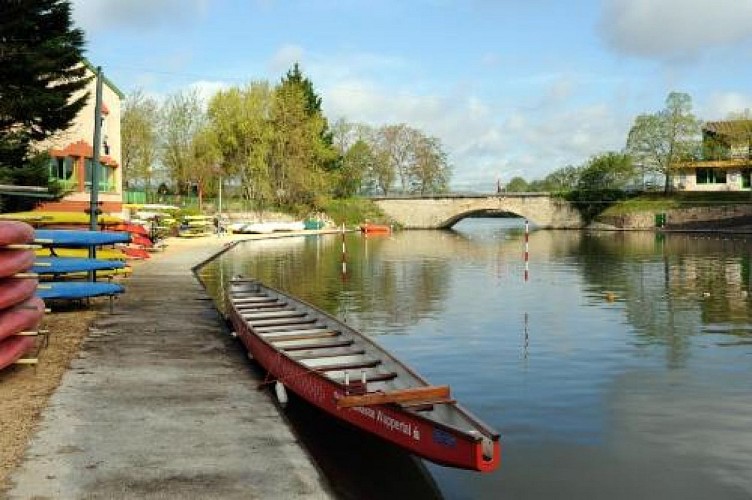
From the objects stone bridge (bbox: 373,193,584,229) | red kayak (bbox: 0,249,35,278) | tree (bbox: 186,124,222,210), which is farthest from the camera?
stone bridge (bbox: 373,193,584,229)

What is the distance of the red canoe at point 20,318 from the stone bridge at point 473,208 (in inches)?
3525

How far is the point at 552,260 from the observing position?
46.7 meters

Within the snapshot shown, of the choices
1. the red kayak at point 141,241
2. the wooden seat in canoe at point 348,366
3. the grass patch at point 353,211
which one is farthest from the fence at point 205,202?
the wooden seat in canoe at point 348,366

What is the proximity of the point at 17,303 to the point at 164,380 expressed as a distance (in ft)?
9.44

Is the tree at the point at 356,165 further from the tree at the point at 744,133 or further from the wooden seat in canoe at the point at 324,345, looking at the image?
the wooden seat in canoe at the point at 324,345

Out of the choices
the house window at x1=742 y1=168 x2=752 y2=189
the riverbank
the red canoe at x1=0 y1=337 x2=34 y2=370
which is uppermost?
the house window at x1=742 y1=168 x2=752 y2=189

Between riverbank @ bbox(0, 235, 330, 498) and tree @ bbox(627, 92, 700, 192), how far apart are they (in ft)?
282

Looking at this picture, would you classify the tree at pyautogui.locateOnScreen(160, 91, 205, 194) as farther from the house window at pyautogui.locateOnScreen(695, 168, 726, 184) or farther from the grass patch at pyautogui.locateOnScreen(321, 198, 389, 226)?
the house window at pyautogui.locateOnScreen(695, 168, 726, 184)

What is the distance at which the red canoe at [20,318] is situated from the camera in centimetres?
1227

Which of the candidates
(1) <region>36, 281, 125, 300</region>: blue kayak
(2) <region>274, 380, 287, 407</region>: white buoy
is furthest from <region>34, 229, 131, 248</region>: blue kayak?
(2) <region>274, 380, 287, 407</region>: white buoy

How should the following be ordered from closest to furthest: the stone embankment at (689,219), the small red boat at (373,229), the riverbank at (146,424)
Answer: the riverbank at (146,424)
the stone embankment at (689,219)
the small red boat at (373,229)

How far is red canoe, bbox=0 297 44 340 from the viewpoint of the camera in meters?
12.3

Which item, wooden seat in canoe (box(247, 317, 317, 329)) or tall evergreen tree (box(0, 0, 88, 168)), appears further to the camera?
tall evergreen tree (box(0, 0, 88, 168))

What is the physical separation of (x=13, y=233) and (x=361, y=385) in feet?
21.6
